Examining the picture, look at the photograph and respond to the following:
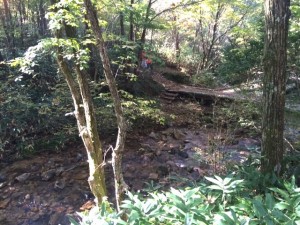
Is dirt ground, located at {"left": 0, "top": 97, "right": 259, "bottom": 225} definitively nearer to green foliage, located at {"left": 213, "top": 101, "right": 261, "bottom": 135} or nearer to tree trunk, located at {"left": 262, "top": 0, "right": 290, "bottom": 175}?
green foliage, located at {"left": 213, "top": 101, "right": 261, "bottom": 135}

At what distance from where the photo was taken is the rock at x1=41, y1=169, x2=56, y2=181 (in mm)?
5852

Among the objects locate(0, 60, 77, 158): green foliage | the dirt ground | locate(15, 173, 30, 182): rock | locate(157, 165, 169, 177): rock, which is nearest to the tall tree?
the dirt ground

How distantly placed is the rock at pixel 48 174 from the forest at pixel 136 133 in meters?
0.02

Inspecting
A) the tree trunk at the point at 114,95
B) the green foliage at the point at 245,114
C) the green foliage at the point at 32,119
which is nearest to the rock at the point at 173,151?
the green foliage at the point at 245,114

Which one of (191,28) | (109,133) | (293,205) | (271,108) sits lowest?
(109,133)

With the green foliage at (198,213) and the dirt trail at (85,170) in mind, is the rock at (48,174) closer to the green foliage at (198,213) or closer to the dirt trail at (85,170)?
the dirt trail at (85,170)

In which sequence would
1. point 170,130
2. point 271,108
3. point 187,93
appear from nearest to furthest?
point 271,108
point 170,130
point 187,93

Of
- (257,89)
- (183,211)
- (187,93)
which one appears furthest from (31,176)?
(187,93)

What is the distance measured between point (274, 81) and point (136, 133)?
5.25 m

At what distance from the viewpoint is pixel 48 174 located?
19.5 feet

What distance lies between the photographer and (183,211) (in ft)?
5.46

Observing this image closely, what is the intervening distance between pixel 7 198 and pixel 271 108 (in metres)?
4.56

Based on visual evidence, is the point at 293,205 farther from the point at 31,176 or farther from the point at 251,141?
the point at 251,141

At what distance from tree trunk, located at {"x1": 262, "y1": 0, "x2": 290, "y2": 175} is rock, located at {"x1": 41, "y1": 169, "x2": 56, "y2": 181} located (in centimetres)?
420
